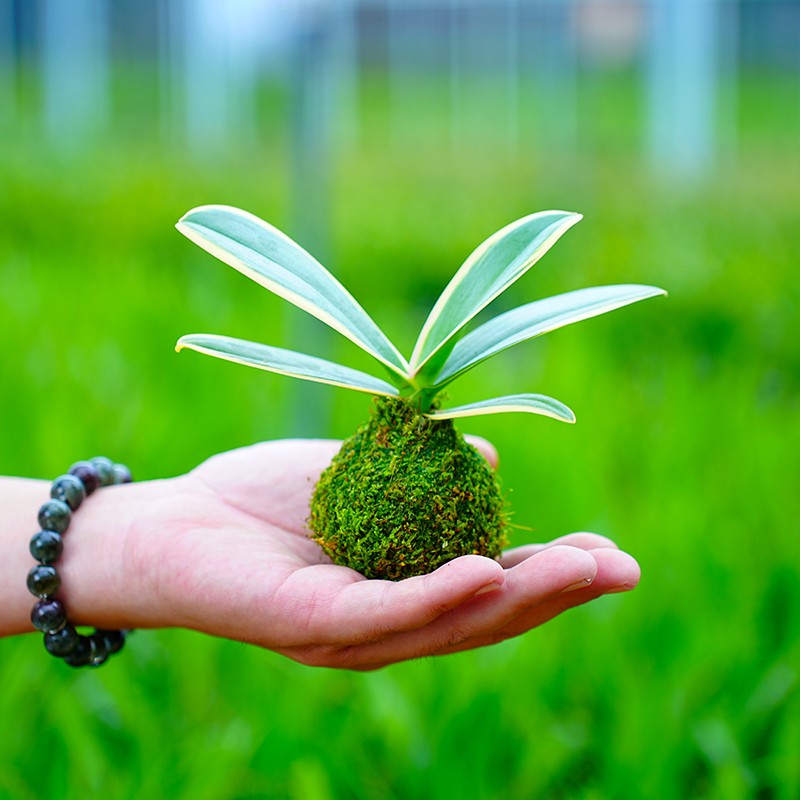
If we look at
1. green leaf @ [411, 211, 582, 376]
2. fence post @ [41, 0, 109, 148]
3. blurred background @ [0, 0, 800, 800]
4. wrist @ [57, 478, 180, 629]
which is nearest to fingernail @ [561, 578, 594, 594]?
green leaf @ [411, 211, 582, 376]

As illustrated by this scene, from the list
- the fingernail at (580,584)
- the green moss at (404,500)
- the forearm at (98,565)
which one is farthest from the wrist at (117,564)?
the fingernail at (580,584)

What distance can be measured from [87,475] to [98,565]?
0.13 meters

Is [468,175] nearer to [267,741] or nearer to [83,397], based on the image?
[83,397]

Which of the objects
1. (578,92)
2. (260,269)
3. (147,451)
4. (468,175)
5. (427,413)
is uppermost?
(578,92)

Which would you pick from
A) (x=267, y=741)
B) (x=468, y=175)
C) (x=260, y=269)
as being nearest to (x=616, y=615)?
(x=267, y=741)

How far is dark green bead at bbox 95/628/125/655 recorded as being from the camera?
1194mm

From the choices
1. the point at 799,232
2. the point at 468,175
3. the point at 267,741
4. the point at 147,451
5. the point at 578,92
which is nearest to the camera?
the point at 267,741

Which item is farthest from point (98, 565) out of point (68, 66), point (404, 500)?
point (68, 66)

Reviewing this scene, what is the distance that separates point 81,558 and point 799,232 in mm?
3843

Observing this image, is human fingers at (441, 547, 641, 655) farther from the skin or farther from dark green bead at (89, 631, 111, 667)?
dark green bead at (89, 631, 111, 667)

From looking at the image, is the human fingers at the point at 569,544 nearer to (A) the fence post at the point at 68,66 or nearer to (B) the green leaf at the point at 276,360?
(B) the green leaf at the point at 276,360

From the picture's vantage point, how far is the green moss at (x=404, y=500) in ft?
3.28

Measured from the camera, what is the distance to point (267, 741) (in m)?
1.55

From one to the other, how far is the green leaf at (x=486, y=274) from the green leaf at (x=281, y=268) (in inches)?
1.5
